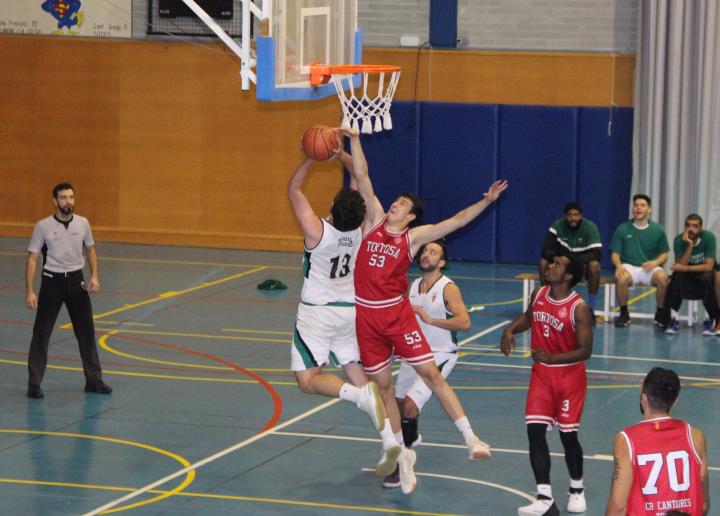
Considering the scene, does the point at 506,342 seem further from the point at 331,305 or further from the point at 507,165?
the point at 507,165

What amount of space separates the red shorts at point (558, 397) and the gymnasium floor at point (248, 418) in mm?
760

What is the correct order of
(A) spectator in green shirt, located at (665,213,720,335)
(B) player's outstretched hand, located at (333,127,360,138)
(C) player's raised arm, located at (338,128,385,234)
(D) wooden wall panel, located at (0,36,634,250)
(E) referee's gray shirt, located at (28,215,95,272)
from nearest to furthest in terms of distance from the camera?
1. (C) player's raised arm, located at (338,128,385,234)
2. (B) player's outstretched hand, located at (333,127,360,138)
3. (E) referee's gray shirt, located at (28,215,95,272)
4. (A) spectator in green shirt, located at (665,213,720,335)
5. (D) wooden wall panel, located at (0,36,634,250)

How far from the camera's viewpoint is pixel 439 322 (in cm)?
1031

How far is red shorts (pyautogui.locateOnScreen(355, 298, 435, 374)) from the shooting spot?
9.74 meters

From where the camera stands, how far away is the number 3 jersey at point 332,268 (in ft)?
31.9

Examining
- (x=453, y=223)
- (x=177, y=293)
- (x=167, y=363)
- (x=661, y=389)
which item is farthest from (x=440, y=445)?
(x=177, y=293)

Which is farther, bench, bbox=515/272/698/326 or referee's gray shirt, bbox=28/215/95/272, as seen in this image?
bench, bbox=515/272/698/326

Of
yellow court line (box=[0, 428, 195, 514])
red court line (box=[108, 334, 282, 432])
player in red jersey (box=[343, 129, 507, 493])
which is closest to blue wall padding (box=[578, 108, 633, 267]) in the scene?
red court line (box=[108, 334, 282, 432])

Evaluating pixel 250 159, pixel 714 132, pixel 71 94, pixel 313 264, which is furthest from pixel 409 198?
pixel 71 94

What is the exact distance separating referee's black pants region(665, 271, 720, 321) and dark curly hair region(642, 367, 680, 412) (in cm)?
1075

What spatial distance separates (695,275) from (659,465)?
36.2ft

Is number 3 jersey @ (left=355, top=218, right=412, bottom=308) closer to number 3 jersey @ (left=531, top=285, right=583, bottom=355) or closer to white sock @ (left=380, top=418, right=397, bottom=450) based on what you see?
white sock @ (left=380, top=418, right=397, bottom=450)

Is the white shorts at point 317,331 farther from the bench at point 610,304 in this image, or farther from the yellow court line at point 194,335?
the bench at point 610,304

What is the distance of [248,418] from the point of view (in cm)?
1223
